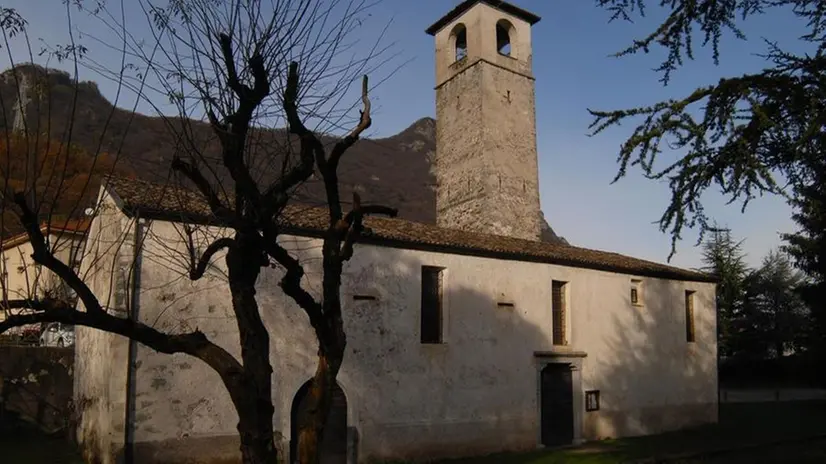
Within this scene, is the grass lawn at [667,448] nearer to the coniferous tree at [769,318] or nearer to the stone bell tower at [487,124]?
the stone bell tower at [487,124]

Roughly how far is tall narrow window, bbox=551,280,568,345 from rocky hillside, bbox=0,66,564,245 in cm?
594

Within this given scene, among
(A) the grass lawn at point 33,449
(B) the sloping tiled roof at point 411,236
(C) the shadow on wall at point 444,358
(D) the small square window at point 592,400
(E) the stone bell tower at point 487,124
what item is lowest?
(A) the grass lawn at point 33,449

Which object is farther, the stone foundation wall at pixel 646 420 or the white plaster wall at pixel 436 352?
the stone foundation wall at pixel 646 420

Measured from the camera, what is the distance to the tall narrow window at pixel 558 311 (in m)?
16.9

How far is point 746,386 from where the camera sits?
34.0 metres

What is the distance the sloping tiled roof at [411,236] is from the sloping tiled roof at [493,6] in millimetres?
11547

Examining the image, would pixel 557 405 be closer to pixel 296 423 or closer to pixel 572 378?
pixel 572 378

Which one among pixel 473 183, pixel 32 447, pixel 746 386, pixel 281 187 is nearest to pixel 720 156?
pixel 281 187

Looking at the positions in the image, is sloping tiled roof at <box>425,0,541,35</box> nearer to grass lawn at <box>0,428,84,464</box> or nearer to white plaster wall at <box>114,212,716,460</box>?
white plaster wall at <box>114,212,716,460</box>

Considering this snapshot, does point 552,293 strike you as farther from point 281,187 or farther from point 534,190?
point 281,187

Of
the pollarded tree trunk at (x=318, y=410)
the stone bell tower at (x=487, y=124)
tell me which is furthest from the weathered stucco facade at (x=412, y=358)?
the stone bell tower at (x=487, y=124)

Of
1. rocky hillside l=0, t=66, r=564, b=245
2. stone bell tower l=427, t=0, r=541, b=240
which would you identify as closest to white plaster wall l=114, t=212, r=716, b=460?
rocky hillside l=0, t=66, r=564, b=245

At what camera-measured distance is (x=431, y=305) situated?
1463cm

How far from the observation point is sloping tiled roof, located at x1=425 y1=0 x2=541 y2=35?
A: 26219mm
